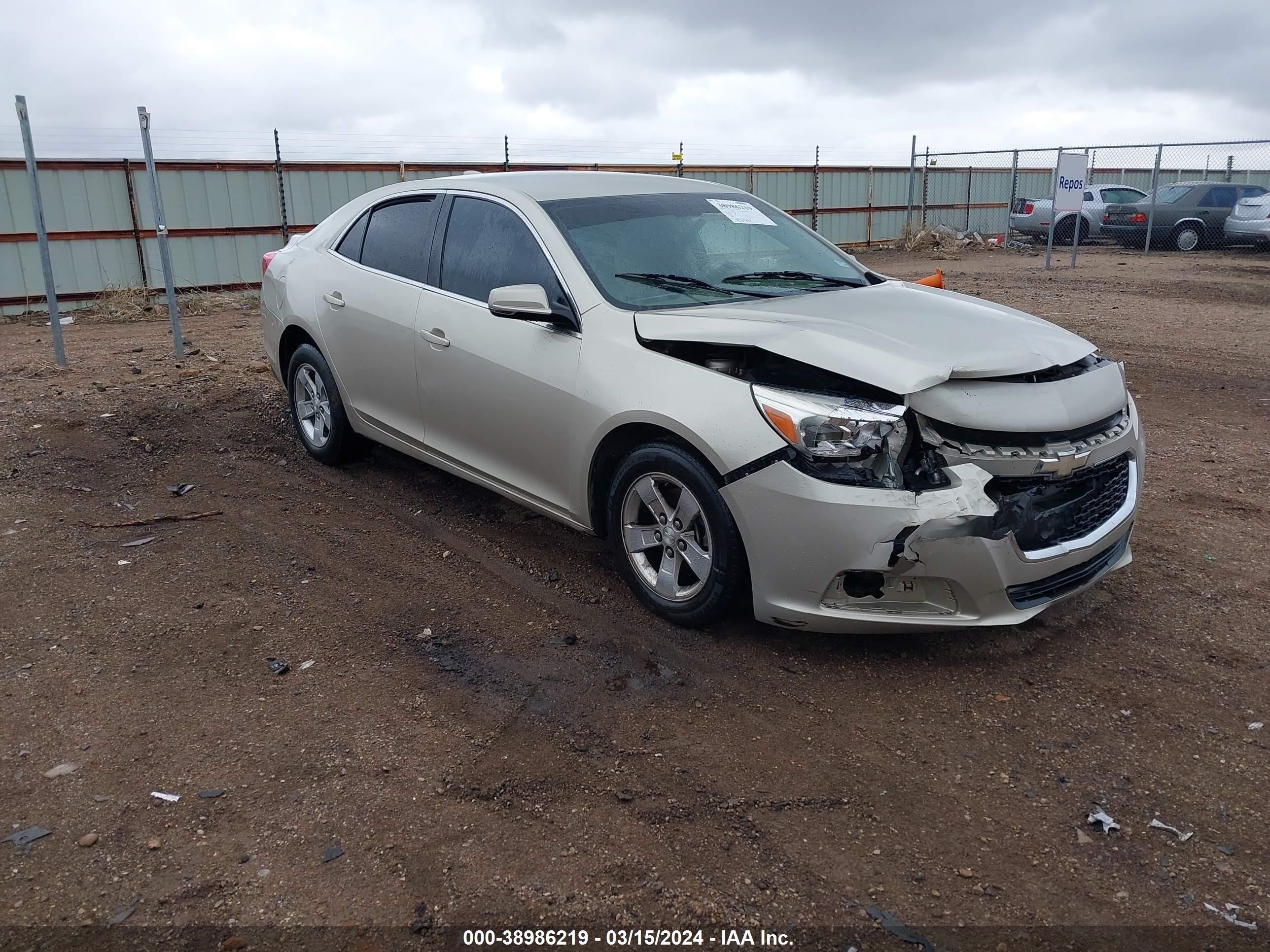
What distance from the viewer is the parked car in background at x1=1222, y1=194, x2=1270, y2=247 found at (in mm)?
19766

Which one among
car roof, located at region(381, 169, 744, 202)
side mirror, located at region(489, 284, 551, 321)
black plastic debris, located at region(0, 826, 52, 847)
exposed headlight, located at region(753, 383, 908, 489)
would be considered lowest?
black plastic debris, located at region(0, 826, 52, 847)

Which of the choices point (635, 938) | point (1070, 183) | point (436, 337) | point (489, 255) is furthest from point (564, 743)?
point (1070, 183)

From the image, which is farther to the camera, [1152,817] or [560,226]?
[560,226]

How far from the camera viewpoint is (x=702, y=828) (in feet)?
9.19

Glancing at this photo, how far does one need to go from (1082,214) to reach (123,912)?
960 inches

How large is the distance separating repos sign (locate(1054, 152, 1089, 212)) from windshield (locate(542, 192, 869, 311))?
50.2 ft

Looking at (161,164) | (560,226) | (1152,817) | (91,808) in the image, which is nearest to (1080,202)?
(161,164)

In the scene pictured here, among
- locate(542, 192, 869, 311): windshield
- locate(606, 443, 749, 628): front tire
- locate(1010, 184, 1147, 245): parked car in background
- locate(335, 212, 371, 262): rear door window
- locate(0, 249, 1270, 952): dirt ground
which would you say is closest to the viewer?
locate(0, 249, 1270, 952): dirt ground

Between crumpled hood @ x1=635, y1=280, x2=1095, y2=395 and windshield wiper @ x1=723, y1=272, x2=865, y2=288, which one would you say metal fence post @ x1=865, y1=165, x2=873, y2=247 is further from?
crumpled hood @ x1=635, y1=280, x2=1095, y2=395

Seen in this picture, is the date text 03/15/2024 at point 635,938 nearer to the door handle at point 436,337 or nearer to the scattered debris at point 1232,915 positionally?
the scattered debris at point 1232,915

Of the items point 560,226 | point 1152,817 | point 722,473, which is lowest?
point 1152,817

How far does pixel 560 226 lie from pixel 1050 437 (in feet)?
7.27

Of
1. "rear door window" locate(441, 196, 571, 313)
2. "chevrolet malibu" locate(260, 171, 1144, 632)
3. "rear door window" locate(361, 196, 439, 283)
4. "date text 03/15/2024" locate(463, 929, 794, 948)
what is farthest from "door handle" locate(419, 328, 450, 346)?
"date text 03/15/2024" locate(463, 929, 794, 948)

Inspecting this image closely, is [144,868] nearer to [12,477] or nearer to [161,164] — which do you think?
[12,477]
